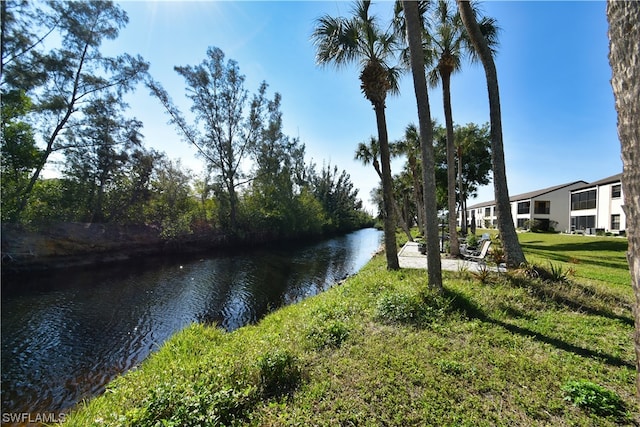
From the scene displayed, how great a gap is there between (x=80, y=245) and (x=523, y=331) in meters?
23.2

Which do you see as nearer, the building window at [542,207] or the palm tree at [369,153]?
the palm tree at [369,153]

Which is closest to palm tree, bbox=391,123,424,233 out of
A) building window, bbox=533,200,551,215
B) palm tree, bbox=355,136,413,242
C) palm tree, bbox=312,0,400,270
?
palm tree, bbox=355,136,413,242

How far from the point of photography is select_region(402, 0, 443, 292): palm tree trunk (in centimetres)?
617

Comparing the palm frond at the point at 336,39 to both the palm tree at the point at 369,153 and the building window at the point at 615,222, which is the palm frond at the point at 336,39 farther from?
the building window at the point at 615,222

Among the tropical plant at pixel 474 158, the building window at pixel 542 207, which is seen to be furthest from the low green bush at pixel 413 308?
the building window at pixel 542 207

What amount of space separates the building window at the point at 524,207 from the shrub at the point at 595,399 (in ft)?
148

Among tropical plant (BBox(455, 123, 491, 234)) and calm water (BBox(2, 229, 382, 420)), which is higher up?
tropical plant (BBox(455, 123, 491, 234))

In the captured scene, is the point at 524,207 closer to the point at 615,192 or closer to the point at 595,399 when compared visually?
the point at 615,192

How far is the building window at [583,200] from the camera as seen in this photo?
2892cm

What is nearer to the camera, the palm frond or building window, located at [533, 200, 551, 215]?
the palm frond

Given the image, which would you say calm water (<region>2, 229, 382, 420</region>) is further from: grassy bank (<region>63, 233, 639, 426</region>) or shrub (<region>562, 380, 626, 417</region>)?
shrub (<region>562, 380, 626, 417</region>)

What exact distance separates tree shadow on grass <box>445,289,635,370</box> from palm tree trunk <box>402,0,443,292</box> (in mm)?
655

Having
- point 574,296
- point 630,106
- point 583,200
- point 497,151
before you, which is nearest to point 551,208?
point 583,200

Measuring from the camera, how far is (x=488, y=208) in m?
53.9
